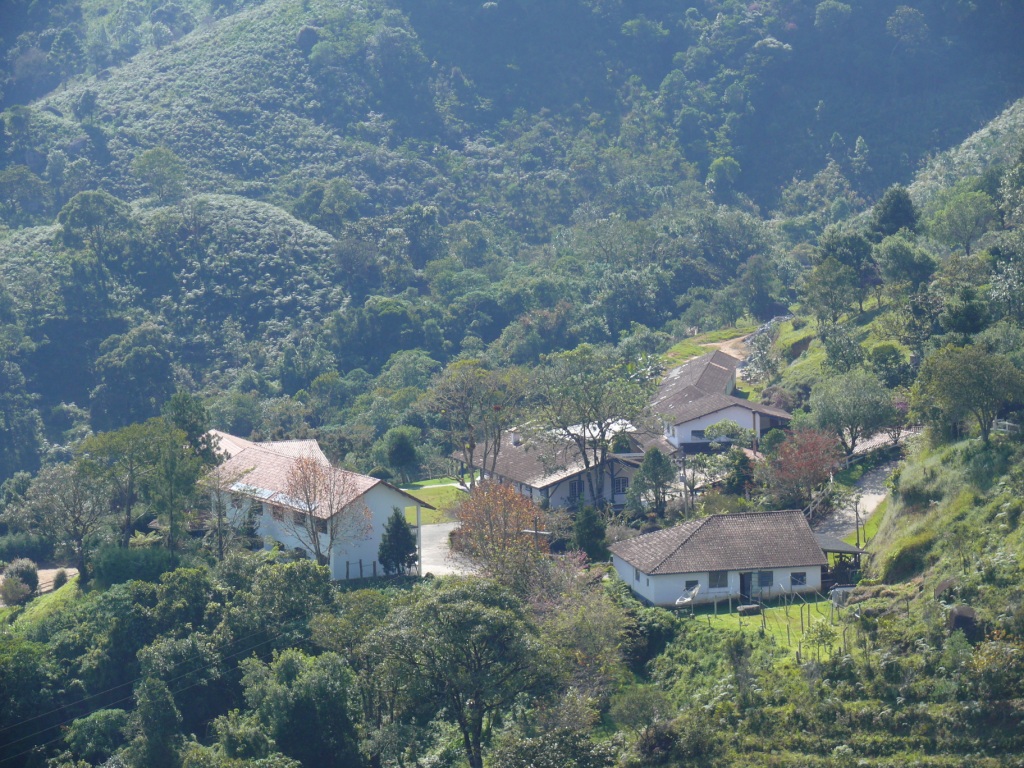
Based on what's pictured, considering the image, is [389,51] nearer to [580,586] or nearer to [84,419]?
[84,419]

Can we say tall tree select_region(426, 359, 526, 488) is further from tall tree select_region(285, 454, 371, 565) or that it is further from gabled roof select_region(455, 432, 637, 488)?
tall tree select_region(285, 454, 371, 565)

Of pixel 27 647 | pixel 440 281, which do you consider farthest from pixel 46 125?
pixel 27 647

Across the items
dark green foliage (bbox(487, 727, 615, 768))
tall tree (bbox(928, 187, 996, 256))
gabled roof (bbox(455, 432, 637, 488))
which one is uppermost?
tall tree (bbox(928, 187, 996, 256))

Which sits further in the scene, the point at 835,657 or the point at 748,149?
the point at 748,149

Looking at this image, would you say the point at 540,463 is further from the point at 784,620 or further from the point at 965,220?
the point at 965,220

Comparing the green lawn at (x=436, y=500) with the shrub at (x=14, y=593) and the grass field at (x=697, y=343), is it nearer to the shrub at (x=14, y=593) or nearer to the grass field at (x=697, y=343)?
the shrub at (x=14, y=593)

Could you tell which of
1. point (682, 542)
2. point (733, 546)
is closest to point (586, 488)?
point (682, 542)

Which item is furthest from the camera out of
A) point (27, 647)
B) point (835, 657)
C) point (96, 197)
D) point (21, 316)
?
point (96, 197)

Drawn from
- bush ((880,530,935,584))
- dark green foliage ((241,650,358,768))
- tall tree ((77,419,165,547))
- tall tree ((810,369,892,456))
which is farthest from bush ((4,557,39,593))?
bush ((880,530,935,584))
